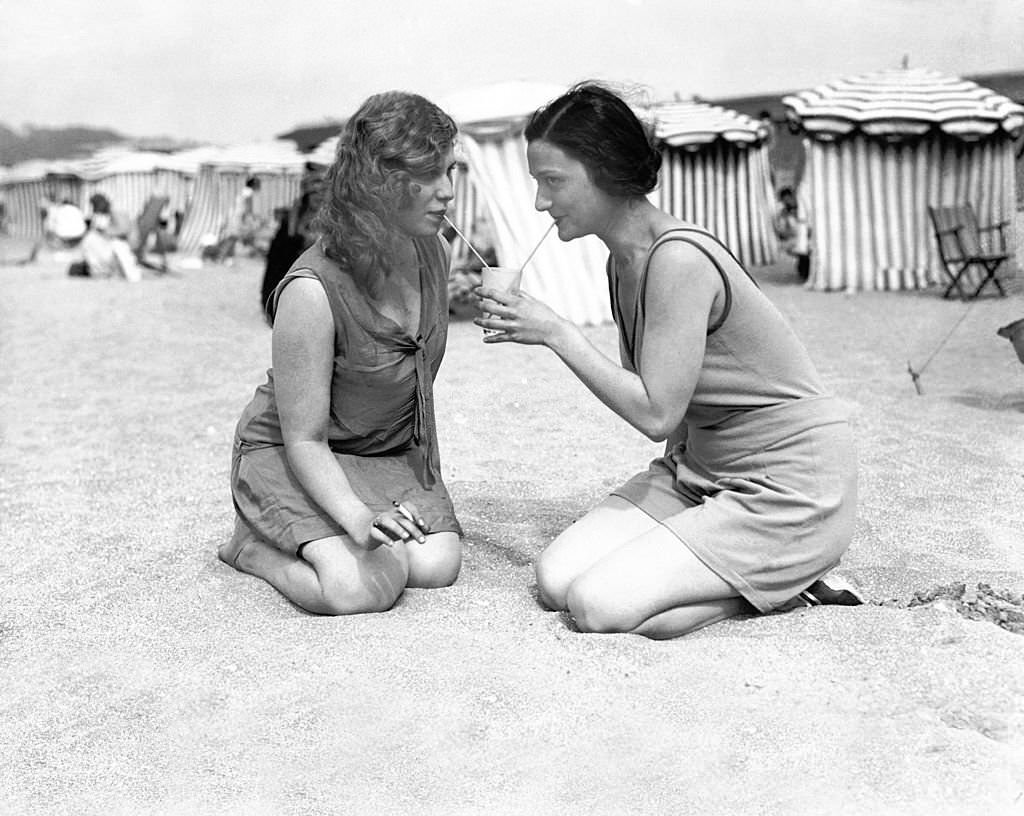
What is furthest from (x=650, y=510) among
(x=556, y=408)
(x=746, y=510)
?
(x=556, y=408)

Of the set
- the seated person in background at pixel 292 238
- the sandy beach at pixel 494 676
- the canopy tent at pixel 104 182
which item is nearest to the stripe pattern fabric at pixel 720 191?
the seated person in background at pixel 292 238

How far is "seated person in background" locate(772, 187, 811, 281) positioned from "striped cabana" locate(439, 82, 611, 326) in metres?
3.94

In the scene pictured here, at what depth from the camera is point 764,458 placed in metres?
2.54

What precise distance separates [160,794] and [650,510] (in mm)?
1295

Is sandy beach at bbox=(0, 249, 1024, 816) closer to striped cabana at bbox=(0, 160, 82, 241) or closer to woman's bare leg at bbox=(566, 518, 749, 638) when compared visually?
woman's bare leg at bbox=(566, 518, 749, 638)

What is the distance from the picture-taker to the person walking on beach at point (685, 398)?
93.5 inches

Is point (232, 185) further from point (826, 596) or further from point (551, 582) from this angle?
point (826, 596)

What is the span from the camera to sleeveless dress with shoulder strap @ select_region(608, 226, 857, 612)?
8.12 feet

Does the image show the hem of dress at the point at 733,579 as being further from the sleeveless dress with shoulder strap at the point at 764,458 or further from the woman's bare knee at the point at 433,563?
the woman's bare knee at the point at 433,563

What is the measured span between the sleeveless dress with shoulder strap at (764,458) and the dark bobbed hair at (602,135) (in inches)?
8.7

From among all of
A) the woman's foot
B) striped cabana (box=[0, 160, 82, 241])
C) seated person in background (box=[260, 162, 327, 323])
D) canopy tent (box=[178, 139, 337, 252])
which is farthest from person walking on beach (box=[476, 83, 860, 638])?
striped cabana (box=[0, 160, 82, 241])

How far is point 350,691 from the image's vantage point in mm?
2232

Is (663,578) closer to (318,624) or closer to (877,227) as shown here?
Answer: (318,624)

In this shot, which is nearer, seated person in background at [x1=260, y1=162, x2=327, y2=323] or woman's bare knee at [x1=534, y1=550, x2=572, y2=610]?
Answer: woman's bare knee at [x1=534, y1=550, x2=572, y2=610]
